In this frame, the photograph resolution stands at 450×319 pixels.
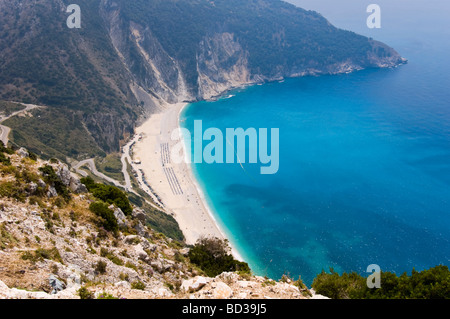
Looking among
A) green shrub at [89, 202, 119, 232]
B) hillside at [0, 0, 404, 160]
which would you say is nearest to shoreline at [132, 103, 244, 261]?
hillside at [0, 0, 404, 160]

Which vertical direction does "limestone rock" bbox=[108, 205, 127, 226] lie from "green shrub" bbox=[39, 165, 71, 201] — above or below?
below

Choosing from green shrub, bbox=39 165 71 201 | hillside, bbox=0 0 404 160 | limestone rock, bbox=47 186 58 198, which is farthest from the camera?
hillside, bbox=0 0 404 160

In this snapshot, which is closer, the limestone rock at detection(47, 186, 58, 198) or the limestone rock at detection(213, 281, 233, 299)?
the limestone rock at detection(213, 281, 233, 299)

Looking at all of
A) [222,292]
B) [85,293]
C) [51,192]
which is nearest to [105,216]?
[51,192]

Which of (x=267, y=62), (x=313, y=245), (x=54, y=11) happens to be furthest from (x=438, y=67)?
(x=54, y=11)

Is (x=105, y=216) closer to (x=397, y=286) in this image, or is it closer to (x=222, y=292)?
(x=222, y=292)

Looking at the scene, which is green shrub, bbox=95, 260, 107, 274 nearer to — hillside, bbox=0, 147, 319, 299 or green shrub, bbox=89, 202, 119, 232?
hillside, bbox=0, 147, 319, 299

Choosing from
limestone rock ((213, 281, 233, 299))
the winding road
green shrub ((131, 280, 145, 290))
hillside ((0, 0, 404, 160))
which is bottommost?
green shrub ((131, 280, 145, 290))

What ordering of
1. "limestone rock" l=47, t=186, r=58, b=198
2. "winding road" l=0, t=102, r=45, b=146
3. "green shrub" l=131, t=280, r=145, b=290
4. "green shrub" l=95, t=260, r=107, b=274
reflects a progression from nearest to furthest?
"green shrub" l=131, t=280, r=145, b=290
"green shrub" l=95, t=260, r=107, b=274
"limestone rock" l=47, t=186, r=58, b=198
"winding road" l=0, t=102, r=45, b=146
